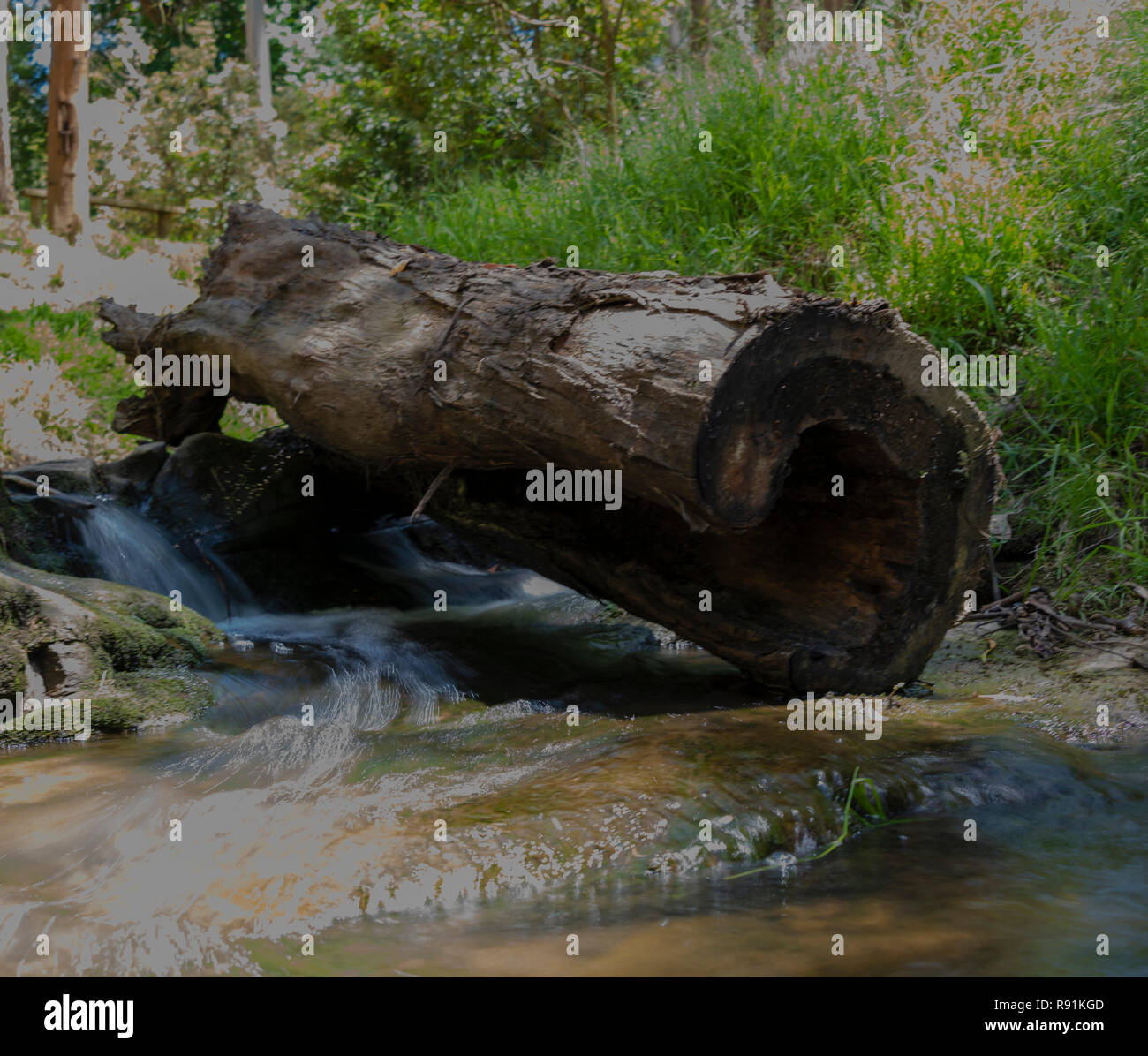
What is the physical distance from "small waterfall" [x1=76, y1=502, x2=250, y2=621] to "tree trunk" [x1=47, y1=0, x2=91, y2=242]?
31.1 feet

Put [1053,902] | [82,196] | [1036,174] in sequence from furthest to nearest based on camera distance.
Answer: [82,196]
[1036,174]
[1053,902]

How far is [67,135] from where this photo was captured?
44.2ft

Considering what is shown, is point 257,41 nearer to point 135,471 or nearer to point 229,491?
point 135,471

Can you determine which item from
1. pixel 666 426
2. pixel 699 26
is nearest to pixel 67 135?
pixel 699 26

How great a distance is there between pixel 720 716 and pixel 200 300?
3162mm

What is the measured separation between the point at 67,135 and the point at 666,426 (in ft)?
42.7

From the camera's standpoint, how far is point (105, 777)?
316 cm

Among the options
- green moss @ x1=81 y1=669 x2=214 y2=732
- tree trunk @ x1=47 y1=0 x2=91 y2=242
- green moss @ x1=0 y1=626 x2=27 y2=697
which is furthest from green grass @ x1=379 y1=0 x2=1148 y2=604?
tree trunk @ x1=47 y1=0 x2=91 y2=242

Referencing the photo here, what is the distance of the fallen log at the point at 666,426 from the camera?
320cm

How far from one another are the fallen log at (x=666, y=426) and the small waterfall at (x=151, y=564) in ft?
4.01

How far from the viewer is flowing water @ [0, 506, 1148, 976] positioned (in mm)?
2178

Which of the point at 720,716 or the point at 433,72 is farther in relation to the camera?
the point at 433,72

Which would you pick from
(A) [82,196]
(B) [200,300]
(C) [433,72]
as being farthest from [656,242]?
(A) [82,196]

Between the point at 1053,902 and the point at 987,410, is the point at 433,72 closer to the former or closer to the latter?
the point at 987,410
